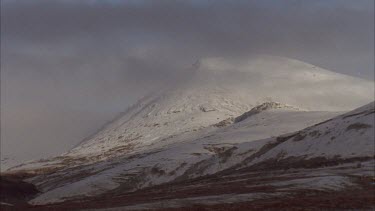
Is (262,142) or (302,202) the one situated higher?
(262,142)

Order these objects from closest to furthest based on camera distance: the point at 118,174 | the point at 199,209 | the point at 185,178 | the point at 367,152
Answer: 1. the point at 199,209
2. the point at 367,152
3. the point at 185,178
4. the point at 118,174

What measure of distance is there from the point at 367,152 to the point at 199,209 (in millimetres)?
62010

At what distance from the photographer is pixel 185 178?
425 ft

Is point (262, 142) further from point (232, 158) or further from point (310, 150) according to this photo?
point (310, 150)

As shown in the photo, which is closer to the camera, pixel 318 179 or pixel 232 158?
pixel 318 179

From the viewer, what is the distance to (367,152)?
350 ft

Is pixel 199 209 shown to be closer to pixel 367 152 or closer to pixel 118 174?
pixel 367 152

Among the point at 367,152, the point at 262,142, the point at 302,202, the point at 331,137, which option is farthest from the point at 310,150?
the point at 302,202

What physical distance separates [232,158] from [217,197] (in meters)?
70.7

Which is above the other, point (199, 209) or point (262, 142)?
point (262, 142)

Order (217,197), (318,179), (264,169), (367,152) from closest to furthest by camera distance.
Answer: (217,197) < (318,179) < (367,152) < (264,169)

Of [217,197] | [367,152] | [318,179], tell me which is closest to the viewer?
[217,197]

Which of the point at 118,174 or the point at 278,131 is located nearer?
the point at 118,174

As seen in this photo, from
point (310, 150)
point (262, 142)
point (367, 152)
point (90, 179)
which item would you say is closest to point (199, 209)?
point (367, 152)
